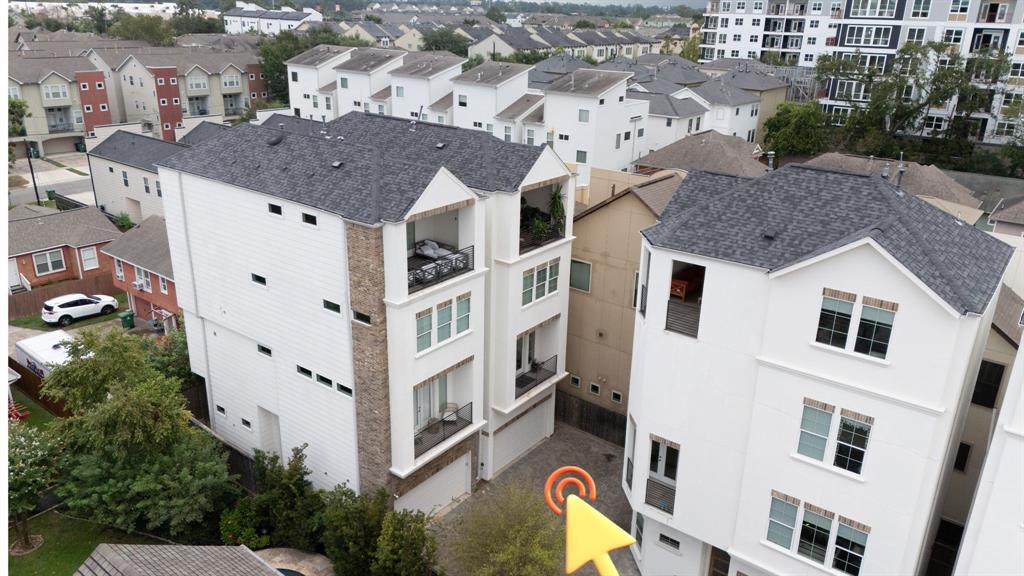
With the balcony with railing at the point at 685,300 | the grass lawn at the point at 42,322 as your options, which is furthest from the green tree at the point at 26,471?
the balcony with railing at the point at 685,300

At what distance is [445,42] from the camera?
128 metres

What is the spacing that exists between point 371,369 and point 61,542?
42.9 feet

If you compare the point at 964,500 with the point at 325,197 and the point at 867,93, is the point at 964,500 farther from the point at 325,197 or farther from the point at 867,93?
the point at 867,93

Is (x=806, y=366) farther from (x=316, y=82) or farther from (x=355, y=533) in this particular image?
(x=316, y=82)

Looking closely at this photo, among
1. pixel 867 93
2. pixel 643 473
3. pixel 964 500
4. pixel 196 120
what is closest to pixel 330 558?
pixel 643 473

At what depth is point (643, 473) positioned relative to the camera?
22.3 m

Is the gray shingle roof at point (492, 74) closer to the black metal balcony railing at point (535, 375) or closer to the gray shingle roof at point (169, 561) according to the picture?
the black metal balcony railing at point (535, 375)

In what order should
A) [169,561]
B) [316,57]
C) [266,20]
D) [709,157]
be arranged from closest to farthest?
1. [169,561]
2. [709,157]
3. [316,57]
4. [266,20]

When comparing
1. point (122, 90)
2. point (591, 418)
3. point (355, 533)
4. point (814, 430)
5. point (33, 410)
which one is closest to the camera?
point (814, 430)

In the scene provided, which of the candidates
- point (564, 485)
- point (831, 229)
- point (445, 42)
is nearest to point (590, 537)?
point (564, 485)

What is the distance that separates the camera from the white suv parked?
132 feet

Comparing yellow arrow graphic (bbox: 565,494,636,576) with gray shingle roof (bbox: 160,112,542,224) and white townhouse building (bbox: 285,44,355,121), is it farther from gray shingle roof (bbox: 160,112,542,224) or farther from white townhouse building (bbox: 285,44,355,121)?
white townhouse building (bbox: 285,44,355,121)

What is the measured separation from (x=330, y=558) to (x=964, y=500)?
67.4 ft

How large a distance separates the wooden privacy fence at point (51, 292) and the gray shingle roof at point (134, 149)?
11354 mm
